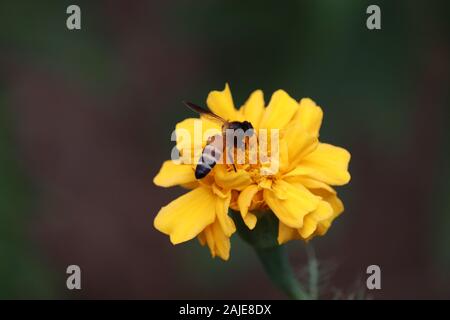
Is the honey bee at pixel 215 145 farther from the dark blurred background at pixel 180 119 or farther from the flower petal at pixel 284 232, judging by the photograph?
the dark blurred background at pixel 180 119

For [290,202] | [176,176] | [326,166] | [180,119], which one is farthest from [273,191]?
[180,119]

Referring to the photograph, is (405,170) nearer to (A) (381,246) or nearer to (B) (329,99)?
(A) (381,246)

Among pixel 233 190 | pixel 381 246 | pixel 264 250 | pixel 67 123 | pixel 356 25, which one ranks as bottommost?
pixel 381 246

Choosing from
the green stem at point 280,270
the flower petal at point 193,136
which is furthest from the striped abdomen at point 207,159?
the green stem at point 280,270

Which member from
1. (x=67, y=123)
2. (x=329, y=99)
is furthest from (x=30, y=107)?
(x=329, y=99)

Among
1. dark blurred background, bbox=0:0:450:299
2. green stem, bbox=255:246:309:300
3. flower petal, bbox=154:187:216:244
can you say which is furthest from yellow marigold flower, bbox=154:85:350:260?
dark blurred background, bbox=0:0:450:299

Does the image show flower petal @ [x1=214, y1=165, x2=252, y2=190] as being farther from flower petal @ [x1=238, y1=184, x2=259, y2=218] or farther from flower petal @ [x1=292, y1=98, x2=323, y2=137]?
flower petal @ [x1=292, y1=98, x2=323, y2=137]
